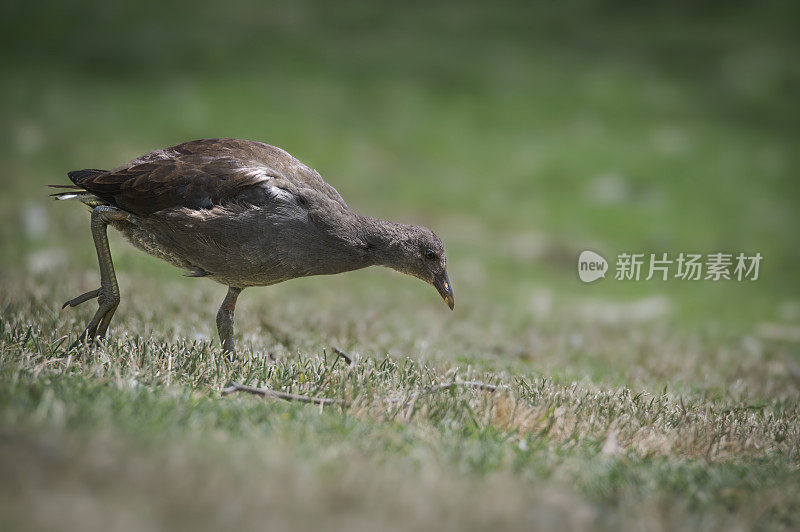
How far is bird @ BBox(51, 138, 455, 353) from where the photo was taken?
4.41m

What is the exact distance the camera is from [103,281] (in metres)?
4.55

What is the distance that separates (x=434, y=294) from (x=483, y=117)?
5.35m

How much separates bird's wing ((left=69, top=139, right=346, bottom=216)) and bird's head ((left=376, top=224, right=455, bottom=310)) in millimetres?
504

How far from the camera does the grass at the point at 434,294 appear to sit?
2688 mm

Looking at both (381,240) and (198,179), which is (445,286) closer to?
(381,240)

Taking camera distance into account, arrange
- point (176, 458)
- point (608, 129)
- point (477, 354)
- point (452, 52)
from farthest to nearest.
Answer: point (452, 52)
point (608, 129)
point (477, 354)
point (176, 458)

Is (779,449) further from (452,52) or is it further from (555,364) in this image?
(452,52)

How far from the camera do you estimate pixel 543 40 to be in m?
15.7

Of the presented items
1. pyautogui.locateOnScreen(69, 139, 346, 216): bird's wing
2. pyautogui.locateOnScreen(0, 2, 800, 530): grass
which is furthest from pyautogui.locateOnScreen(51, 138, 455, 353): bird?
pyautogui.locateOnScreen(0, 2, 800, 530): grass

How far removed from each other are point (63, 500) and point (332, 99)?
1245 cm

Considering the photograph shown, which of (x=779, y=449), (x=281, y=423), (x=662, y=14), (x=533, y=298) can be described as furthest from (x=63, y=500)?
(x=662, y=14)
